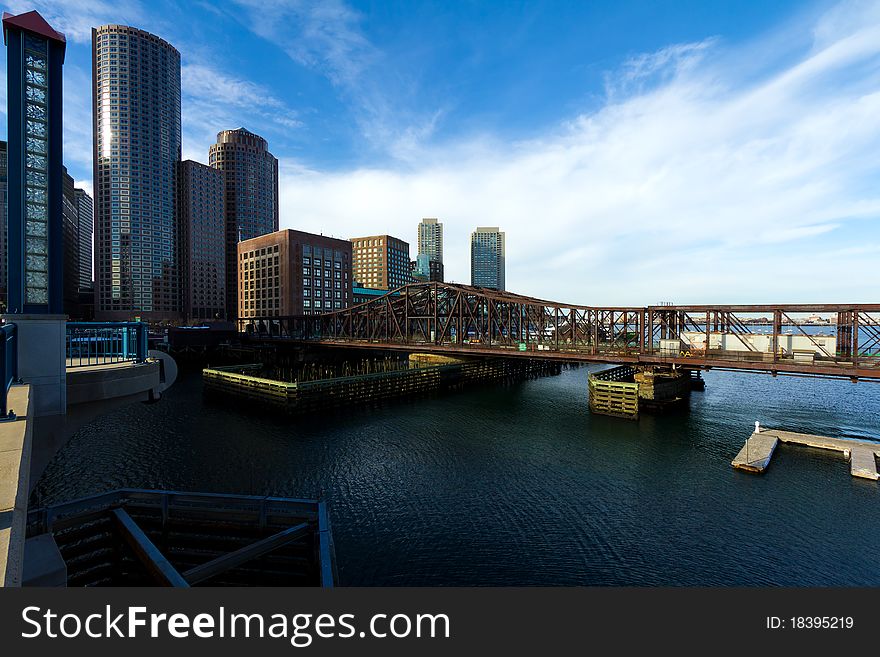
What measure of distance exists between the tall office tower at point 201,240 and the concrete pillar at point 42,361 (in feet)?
566

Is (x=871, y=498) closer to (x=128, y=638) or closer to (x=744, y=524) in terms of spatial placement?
(x=744, y=524)

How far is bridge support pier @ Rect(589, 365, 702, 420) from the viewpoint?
43312mm

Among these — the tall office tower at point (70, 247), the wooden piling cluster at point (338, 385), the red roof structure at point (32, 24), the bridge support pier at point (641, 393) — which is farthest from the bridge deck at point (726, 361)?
the tall office tower at point (70, 247)

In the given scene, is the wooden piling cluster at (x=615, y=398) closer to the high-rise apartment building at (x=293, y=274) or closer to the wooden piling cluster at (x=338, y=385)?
the wooden piling cluster at (x=338, y=385)

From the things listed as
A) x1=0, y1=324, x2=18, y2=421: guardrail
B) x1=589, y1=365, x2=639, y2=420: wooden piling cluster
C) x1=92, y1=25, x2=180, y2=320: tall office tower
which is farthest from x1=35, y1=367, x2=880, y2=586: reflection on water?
x1=92, y1=25, x2=180, y2=320: tall office tower

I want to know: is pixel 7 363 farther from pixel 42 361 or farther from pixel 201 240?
pixel 201 240

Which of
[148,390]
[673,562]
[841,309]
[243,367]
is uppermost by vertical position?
[841,309]

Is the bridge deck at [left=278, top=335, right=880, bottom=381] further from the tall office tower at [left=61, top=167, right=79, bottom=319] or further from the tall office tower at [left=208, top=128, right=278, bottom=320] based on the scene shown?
the tall office tower at [left=61, top=167, right=79, bottom=319]

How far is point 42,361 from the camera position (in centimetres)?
1219

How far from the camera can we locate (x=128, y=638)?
17.2 ft

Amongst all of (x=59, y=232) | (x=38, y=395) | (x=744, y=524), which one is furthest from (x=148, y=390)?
(x=744, y=524)

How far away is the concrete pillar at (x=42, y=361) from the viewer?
11938mm

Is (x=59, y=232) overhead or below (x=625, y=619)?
overhead

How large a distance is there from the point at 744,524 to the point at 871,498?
1016 cm
